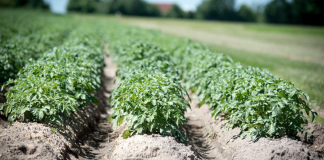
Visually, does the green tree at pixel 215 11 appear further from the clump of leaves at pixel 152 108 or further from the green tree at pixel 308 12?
the clump of leaves at pixel 152 108

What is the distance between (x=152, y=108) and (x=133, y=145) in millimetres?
714

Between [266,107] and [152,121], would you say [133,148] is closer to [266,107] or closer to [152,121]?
[152,121]

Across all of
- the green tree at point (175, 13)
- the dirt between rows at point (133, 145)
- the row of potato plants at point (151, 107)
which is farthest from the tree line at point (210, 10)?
the row of potato plants at point (151, 107)

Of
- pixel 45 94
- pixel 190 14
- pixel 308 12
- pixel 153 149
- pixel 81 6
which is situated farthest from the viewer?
pixel 190 14

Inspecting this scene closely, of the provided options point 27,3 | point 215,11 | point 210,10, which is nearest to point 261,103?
point 210,10

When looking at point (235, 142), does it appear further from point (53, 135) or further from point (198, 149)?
point (53, 135)

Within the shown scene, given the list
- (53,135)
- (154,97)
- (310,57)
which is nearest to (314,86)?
(154,97)

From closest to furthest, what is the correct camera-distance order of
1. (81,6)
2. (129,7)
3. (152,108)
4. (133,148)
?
(133,148), (152,108), (129,7), (81,6)

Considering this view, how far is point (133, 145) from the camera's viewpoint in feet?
15.8

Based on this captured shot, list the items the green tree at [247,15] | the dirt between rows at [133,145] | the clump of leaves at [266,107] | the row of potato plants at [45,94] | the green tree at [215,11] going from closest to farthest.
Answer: the dirt between rows at [133,145] < the clump of leaves at [266,107] < the row of potato plants at [45,94] < the green tree at [247,15] < the green tree at [215,11]

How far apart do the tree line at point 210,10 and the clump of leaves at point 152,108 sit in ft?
249

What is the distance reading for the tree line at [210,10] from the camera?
239 ft

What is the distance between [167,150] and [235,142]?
165cm

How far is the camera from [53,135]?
499 cm
